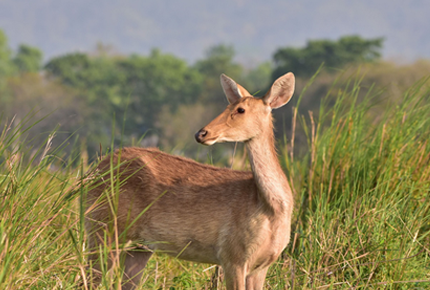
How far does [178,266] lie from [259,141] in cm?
189

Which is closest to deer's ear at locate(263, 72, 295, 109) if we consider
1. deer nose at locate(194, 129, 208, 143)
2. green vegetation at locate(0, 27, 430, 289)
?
green vegetation at locate(0, 27, 430, 289)

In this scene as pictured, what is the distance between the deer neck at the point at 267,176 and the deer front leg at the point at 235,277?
0.44m

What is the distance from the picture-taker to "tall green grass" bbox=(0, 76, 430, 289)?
11.7ft

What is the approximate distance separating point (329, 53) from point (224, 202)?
175 ft

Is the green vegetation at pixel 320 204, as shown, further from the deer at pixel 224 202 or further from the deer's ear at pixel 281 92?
the deer's ear at pixel 281 92

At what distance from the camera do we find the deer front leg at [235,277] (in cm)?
405

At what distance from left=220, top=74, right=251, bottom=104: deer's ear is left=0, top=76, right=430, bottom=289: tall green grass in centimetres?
110

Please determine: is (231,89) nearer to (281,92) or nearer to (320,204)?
(281,92)

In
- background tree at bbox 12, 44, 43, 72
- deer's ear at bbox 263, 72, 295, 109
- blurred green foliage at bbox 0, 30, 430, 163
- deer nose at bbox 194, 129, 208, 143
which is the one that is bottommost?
blurred green foliage at bbox 0, 30, 430, 163

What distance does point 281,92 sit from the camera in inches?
171

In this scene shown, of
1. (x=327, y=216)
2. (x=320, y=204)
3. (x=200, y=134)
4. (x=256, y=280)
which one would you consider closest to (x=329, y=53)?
(x=320, y=204)

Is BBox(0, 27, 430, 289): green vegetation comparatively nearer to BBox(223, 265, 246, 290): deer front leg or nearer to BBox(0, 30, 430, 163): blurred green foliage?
BBox(223, 265, 246, 290): deer front leg

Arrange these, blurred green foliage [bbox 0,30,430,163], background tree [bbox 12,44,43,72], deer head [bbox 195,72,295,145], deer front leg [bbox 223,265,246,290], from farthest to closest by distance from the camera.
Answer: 1. background tree [bbox 12,44,43,72]
2. blurred green foliage [bbox 0,30,430,163]
3. deer front leg [bbox 223,265,246,290]
4. deer head [bbox 195,72,295,145]

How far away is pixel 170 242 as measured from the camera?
4.30m
